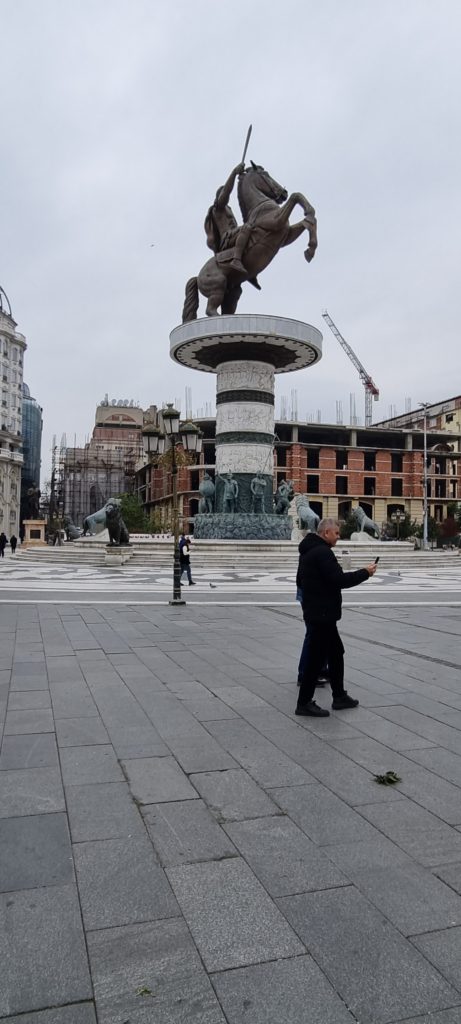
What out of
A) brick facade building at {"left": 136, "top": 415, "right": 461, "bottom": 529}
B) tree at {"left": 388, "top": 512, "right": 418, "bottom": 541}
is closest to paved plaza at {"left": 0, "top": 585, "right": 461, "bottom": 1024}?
tree at {"left": 388, "top": 512, "right": 418, "bottom": 541}

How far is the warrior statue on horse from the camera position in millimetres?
31344

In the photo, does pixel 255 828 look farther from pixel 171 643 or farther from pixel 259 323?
pixel 259 323

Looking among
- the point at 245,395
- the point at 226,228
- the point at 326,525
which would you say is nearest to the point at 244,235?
the point at 226,228

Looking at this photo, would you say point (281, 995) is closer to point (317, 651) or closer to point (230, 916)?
point (230, 916)

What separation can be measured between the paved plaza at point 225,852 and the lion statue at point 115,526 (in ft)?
63.7

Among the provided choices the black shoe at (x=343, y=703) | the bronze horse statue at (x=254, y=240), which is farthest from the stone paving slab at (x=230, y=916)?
the bronze horse statue at (x=254, y=240)

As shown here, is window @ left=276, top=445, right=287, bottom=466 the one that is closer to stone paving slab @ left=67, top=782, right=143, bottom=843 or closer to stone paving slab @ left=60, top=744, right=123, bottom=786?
stone paving slab @ left=60, top=744, right=123, bottom=786

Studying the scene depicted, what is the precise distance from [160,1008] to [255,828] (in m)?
1.34

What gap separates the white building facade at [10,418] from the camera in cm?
7088

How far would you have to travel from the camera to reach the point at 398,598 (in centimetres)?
1560

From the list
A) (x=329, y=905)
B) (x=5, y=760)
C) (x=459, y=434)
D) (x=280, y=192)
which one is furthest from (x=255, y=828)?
(x=459, y=434)

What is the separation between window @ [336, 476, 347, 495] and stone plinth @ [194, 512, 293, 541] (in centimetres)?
3570

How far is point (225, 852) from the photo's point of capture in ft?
10.8

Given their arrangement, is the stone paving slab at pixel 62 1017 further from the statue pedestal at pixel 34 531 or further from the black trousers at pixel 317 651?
the statue pedestal at pixel 34 531
